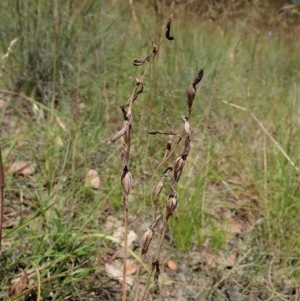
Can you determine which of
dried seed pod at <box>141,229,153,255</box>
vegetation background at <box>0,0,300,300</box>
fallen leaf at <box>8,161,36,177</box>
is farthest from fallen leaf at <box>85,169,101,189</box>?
dried seed pod at <box>141,229,153,255</box>

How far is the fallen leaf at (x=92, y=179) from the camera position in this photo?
141 cm

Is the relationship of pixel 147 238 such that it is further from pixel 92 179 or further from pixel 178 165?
pixel 92 179

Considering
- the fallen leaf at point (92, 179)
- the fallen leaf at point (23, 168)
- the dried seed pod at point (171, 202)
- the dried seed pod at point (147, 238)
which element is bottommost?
the fallen leaf at point (92, 179)

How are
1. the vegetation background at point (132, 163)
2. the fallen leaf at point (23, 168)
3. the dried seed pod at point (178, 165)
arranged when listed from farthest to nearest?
the fallen leaf at point (23, 168), the vegetation background at point (132, 163), the dried seed pod at point (178, 165)

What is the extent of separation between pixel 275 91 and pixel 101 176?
1150 mm

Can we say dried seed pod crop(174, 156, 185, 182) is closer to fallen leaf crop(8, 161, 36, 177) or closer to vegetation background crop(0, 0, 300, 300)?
vegetation background crop(0, 0, 300, 300)

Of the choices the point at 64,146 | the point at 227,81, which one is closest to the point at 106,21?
the point at 227,81

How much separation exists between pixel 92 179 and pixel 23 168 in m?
0.19

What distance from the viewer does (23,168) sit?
4.59ft

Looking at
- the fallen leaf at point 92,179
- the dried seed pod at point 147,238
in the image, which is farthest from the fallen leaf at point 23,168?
the dried seed pod at point 147,238

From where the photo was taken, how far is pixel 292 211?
1344 mm

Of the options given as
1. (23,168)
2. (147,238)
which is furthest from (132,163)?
(147,238)

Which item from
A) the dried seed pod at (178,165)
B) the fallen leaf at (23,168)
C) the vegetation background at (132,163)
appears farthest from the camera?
the fallen leaf at (23,168)

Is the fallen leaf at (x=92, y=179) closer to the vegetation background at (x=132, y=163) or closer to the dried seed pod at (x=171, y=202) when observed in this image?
the vegetation background at (x=132, y=163)
